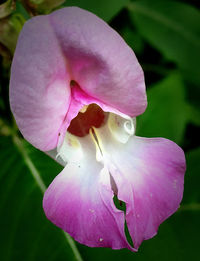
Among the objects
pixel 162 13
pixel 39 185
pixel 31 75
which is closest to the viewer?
pixel 31 75

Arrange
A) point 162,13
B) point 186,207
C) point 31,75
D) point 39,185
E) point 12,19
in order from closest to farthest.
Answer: point 31,75, point 12,19, point 39,185, point 186,207, point 162,13

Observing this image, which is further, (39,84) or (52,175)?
(52,175)

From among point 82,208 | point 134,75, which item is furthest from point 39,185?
point 134,75

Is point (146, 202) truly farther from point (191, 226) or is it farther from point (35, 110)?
point (191, 226)

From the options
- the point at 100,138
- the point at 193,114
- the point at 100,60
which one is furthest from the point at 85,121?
the point at 193,114

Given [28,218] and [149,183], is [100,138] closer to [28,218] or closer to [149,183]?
[149,183]

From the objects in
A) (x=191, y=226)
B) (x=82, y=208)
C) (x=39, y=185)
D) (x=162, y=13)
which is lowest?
(x=191, y=226)
